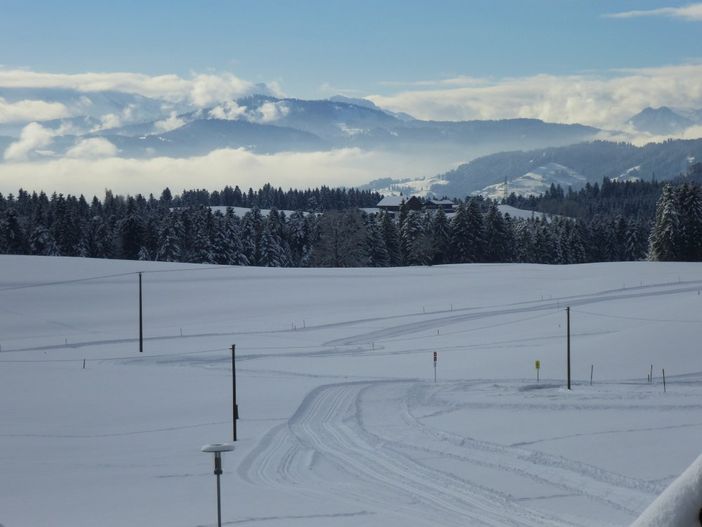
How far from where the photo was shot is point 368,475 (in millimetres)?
25375

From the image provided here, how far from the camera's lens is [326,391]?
133ft

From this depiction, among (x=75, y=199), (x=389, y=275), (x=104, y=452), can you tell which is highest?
(x=75, y=199)

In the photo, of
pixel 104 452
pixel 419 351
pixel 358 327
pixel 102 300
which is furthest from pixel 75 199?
pixel 104 452

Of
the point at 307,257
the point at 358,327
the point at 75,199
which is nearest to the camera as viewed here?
the point at 358,327

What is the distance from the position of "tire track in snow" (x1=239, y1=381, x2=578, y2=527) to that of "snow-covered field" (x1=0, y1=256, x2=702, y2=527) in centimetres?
10

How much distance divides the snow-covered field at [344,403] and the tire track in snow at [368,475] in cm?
10

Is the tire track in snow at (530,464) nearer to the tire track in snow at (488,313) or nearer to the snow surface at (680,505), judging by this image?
the snow surface at (680,505)

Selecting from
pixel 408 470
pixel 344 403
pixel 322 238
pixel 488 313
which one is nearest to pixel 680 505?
pixel 408 470

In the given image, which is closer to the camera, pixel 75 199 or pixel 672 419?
pixel 672 419

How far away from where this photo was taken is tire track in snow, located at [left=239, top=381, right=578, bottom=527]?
68.8 feet

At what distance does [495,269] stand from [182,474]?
72147 mm

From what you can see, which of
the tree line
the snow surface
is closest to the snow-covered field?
the snow surface

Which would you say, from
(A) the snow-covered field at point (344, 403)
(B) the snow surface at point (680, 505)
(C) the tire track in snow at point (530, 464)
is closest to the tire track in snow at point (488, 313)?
(A) the snow-covered field at point (344, 403)

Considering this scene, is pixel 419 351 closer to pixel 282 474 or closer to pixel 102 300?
pixel 282 474
